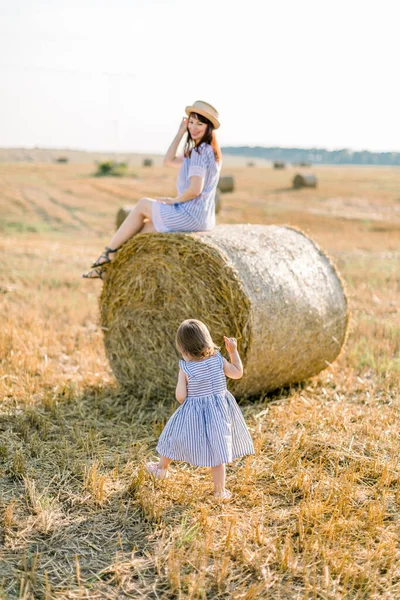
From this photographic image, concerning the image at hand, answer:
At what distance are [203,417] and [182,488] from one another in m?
0.41

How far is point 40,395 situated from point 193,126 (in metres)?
2.35

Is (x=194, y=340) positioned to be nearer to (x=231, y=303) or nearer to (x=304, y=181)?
(x=231, y=303)

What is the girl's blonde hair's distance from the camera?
4008 mm

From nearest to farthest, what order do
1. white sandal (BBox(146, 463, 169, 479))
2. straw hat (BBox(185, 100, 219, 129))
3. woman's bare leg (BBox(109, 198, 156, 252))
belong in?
white sandal (BBox(146, 463, 169, 479)) → straw hat (BBox(185, 100, 219, 129)) → woman's bare leg (BBox(109, 198, 156, 252))

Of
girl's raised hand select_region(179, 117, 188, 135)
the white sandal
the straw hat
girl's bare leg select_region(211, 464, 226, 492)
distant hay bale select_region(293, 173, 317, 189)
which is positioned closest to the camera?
girl's bare leg select_region(211, 464, 226, 492)

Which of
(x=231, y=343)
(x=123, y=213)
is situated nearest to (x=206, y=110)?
(x=231, y=343)

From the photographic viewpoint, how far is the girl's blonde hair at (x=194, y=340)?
13.1 ft

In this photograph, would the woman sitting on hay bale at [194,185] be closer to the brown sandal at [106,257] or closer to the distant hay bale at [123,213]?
the brown sandal at [106,257]

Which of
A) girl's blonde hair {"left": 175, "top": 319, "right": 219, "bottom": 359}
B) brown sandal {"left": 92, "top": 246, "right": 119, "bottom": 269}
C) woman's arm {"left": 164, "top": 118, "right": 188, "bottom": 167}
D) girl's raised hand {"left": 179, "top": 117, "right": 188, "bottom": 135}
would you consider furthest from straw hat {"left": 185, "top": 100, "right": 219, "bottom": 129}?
girl's blonde hair {"left": 175, "top": 319, "right": 219, "bottom": 359}

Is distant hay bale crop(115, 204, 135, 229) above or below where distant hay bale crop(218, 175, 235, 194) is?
below

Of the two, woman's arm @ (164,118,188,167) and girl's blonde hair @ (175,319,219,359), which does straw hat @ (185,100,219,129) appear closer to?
woman's arm @ (164,118,188,167)

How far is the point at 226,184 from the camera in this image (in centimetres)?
2606

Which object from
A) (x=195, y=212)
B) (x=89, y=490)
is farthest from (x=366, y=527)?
(x=195, y=212)

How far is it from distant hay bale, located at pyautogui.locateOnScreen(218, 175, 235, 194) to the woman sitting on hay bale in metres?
20.6
